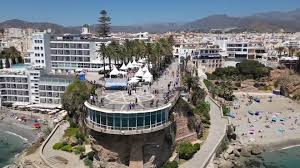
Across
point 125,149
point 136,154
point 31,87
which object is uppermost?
point 31,87

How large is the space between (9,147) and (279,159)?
147 feet

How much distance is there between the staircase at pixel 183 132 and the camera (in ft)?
158

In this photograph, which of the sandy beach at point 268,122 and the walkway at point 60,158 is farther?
the sandy beach at point 268,122

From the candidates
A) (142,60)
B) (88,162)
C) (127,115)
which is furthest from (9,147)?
(127,115)

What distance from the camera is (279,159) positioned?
174 ft

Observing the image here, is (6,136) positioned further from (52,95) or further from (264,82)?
(264,82)

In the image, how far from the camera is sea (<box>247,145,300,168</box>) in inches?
1996

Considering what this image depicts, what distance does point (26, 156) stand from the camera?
47.3m

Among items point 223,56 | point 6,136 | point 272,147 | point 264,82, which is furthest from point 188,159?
point 223,56

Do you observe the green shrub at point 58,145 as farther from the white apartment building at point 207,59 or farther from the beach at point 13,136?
the white apartment building at point 207,59

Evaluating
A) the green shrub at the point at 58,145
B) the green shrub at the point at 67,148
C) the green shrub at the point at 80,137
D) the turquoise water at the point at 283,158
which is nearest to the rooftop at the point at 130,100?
the green shrub at the point at 80,137

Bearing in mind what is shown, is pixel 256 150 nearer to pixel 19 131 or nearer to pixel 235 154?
pixel 235 154

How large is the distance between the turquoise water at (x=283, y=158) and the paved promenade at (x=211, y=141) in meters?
7.71

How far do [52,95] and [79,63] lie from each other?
1205 cm
